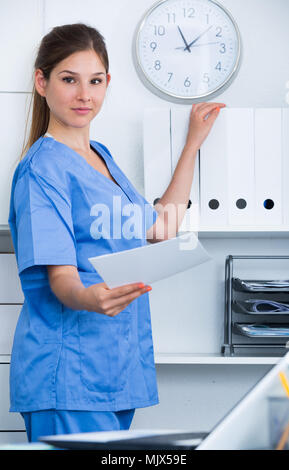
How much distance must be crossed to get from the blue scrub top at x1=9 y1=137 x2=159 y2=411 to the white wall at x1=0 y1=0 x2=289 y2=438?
583 millimetres

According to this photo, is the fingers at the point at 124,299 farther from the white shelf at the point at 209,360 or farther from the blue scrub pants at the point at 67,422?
the white shelf at the point at 209,360

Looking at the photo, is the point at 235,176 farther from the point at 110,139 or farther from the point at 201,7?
the point at 201,7

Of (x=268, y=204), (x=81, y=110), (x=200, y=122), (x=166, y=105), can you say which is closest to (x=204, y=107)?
(x=200, y=122)

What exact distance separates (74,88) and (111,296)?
0.59 metres

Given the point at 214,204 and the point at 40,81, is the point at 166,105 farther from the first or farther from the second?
the point at 40,81

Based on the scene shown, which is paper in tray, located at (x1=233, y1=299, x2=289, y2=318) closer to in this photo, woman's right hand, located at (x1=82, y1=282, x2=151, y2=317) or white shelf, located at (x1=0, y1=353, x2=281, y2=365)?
white shelf, located at (x1=0, y1=353, x2=281, y2=365)

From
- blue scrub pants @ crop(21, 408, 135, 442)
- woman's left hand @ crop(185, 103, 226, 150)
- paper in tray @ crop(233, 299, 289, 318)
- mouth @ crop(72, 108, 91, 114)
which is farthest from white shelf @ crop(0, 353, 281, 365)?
mouth @ crop(72, 108, 91, 114)

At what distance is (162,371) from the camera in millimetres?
1758

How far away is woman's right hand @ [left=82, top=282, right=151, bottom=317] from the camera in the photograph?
0.93 metres

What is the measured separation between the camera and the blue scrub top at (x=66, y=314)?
1.08 metres

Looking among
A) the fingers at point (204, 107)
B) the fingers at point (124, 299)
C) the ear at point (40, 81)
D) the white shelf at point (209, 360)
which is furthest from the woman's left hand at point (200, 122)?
the fingers at point (124, 299)

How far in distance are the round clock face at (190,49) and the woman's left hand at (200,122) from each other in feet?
0.52

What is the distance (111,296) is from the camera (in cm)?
94
